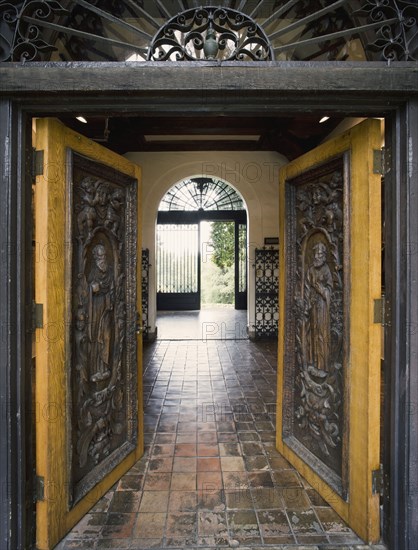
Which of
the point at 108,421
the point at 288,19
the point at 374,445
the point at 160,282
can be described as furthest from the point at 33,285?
the point at 160,282

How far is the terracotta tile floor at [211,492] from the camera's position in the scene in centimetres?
171

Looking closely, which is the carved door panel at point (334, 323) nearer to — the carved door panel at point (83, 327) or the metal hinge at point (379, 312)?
the metal hinge at point (379, 312)

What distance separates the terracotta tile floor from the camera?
67.1 inches

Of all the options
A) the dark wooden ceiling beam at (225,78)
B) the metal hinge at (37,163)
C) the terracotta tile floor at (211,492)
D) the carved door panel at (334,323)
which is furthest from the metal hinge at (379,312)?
the metal hinge at (37,163)

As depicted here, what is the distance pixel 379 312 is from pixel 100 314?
1591 millimetres

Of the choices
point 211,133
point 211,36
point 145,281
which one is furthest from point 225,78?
point 145,281

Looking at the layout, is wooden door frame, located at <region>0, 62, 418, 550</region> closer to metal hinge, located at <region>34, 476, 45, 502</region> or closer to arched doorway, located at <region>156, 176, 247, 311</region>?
metal hinge, located at <region>34, 476, 45, 502</region>

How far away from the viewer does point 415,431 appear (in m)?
1.54

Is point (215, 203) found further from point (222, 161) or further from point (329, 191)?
point (329, 191)

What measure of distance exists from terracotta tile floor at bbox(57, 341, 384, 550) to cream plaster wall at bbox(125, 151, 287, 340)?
3.68 meters

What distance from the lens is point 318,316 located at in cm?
209

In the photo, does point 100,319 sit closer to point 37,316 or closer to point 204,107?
point 37,316

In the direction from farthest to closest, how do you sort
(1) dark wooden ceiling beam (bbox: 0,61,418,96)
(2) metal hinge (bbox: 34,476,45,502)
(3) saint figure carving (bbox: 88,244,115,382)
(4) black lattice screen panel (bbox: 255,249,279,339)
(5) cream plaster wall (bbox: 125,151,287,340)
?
1. (5) cream plaster wall (bbox: 125,151,287,340)
2. (4) black lattice screen panel (bbox: 255,249,279,339)
3. (3) saint figure carving (bbox: 88,244,115,382)
4. (2) metal hinge (bbox: 34,476,45,502)
5. (1) dark wooden ceiling beam (bbox: 0,61,418,96)

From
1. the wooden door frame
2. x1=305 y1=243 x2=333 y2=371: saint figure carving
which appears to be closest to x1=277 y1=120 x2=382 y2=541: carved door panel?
x1=305 y1=243 x2=333 y2=371: saint figure carving
